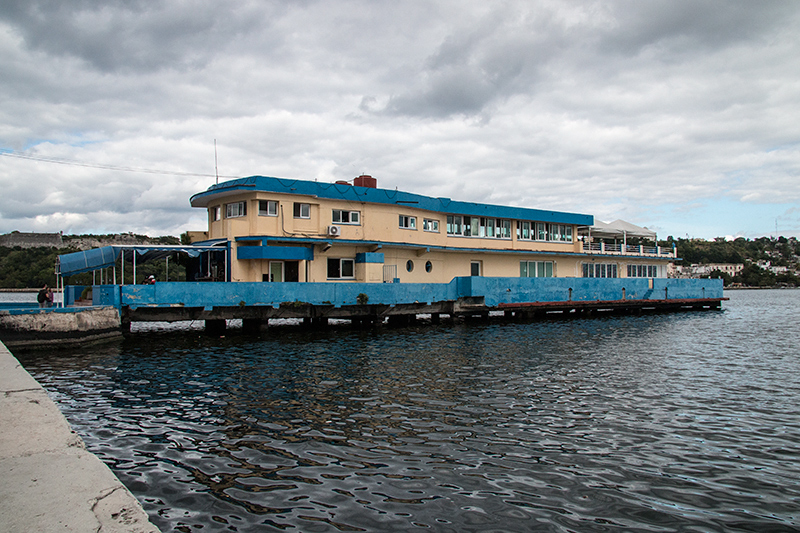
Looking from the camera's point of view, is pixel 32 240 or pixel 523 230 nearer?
pixel 523 230

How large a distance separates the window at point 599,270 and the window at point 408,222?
791 inches

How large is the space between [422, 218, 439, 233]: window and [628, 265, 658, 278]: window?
24521 millimetres

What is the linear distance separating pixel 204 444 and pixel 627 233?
159 feet

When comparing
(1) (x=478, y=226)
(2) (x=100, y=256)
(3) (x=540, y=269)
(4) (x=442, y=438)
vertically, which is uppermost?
(1) (x=478, y=226)

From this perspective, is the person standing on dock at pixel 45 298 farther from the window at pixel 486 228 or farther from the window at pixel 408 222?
the window at pixel 486 228

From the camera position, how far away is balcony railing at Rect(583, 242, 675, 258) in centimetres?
4569

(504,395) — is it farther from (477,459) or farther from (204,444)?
(204,444)

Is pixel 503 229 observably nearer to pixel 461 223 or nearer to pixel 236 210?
pixel 461 223

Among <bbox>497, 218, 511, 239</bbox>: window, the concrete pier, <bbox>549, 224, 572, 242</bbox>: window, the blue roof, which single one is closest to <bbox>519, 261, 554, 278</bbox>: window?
<bbox>549, 224, 572, 242</bbox>: window

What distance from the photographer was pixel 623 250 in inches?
1873

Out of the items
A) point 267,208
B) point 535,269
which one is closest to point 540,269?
point 535,269

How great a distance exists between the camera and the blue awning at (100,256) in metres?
23.0

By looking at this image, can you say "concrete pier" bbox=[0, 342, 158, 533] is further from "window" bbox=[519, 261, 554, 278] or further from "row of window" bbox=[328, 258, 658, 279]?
"window" bbox=[519, 261, 554, 278]

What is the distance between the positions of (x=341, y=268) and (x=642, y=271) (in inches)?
1354
